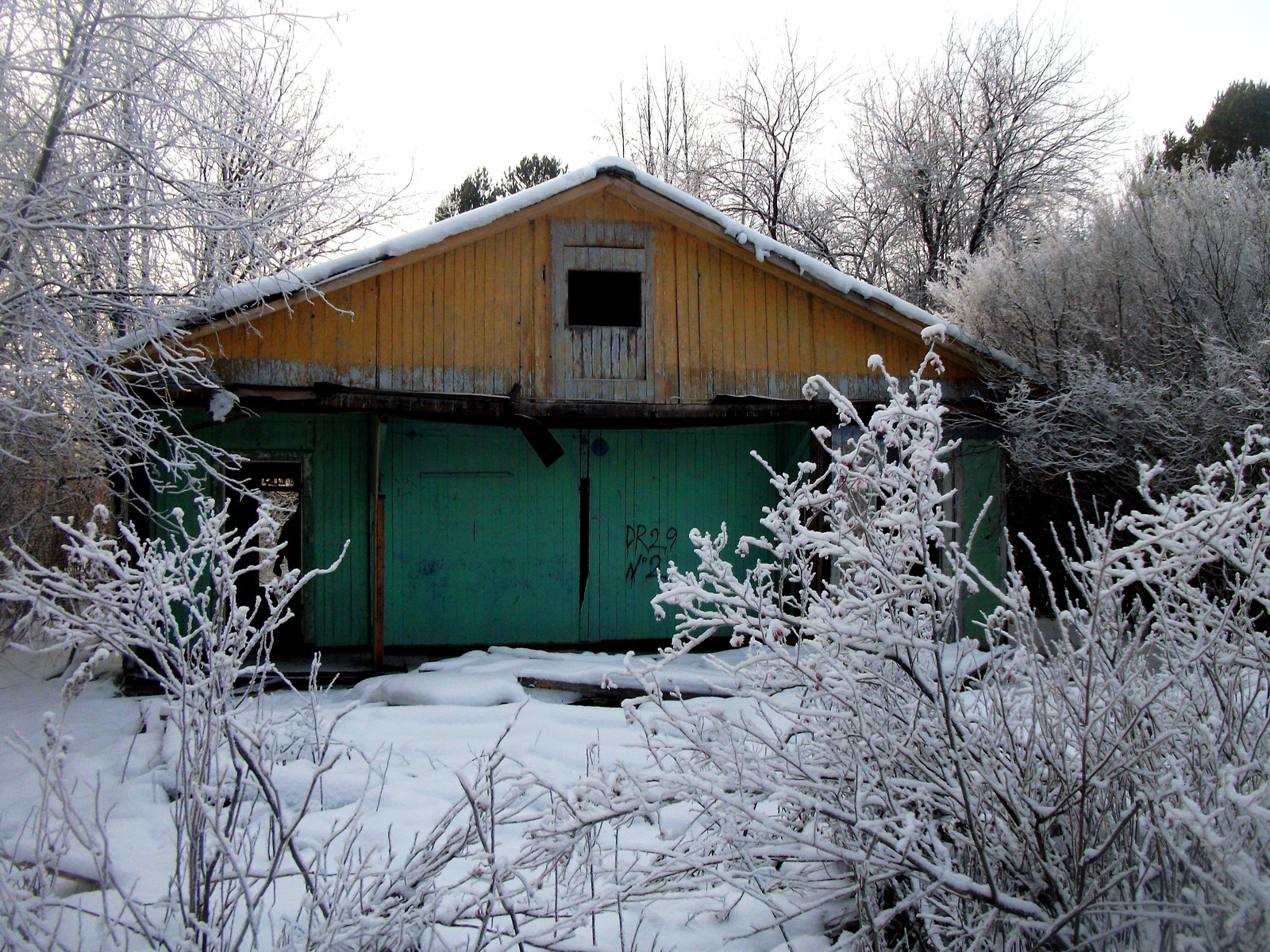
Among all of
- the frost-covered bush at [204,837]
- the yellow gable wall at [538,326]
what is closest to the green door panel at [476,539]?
the yellow gable wall at [538,326]

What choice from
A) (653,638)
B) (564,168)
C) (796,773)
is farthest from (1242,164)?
(564,168)

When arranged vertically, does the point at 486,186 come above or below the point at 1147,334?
above

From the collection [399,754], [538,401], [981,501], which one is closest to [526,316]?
[538,401]

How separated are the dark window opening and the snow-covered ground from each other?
4.64 m

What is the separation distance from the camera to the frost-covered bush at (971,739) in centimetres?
246

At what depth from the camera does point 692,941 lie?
3355 mm

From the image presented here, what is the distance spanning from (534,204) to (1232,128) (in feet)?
61.9

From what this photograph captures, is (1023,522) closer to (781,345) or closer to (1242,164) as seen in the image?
(781,345)

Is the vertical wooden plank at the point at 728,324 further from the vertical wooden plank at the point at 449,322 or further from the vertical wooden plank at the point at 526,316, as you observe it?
the vertical wooden plank at the point at 449,322

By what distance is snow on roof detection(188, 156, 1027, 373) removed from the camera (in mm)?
7516

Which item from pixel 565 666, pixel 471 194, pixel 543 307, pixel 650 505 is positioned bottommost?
pixel 565 666

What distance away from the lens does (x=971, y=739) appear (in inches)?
104

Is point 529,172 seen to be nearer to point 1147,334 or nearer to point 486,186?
point 486,186

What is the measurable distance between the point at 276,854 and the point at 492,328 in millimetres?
6738
